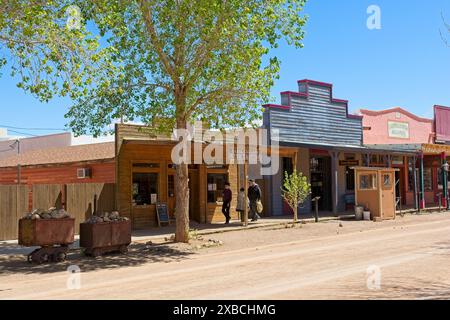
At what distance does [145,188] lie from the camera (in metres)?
20.9

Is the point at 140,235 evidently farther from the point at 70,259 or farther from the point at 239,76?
the point at 239,76

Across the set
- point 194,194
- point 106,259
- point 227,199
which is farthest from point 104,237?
point 194,194

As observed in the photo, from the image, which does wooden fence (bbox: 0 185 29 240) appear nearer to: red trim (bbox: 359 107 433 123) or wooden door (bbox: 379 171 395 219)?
wooden door (bbox: 379 171 395 219)

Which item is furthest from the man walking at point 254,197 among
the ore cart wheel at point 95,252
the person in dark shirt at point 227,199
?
the ore cart wheel at point 95,252

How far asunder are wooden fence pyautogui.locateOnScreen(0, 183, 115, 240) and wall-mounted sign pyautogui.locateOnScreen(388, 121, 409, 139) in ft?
72.2

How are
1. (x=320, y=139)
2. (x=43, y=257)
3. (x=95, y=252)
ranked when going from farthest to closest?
(x=320, y=139) < (x=95, y=252) < (x=43, y=257)

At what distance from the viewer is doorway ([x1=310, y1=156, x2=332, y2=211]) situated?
95.7ft

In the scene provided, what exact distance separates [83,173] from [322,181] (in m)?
13.6

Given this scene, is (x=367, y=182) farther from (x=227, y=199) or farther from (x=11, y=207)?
(x=11, y=207)

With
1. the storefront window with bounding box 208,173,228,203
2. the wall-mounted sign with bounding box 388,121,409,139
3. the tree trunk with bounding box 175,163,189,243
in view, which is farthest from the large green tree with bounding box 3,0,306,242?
the wall-mounted sign with bounding box 388,121,409,139

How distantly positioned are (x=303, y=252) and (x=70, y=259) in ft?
19.6

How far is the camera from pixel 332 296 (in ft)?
25.5
